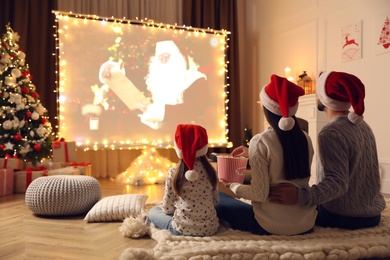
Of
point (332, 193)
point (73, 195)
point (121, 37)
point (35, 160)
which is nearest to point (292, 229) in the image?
point (332, 193)

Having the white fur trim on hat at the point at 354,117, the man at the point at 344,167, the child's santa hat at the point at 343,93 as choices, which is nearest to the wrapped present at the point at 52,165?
the man at the point at 344,167

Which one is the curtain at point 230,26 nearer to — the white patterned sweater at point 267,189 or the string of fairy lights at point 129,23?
the string of fairy lights at point 129,23

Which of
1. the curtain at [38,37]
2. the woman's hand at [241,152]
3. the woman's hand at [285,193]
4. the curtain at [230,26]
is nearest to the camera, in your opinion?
the woman's hand at [285,193]

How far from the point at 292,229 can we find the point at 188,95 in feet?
11.9

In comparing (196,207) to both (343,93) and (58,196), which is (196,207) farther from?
(58,196)

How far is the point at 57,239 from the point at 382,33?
362 cm

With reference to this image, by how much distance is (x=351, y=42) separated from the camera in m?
4.32

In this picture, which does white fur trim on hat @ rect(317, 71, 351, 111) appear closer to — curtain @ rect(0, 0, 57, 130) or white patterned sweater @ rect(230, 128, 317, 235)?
white patterned sweater @ rect(230, 128, 317, 235)

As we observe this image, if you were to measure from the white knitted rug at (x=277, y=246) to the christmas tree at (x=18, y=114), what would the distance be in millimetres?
2548

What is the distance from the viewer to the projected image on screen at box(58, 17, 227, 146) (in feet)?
15.0

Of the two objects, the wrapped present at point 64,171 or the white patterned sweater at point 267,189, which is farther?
the wrapped present at point 64,171

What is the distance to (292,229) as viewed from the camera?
1860 millimetres

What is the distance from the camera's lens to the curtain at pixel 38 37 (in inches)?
185

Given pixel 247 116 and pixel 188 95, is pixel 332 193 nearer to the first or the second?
pixel 188 95
